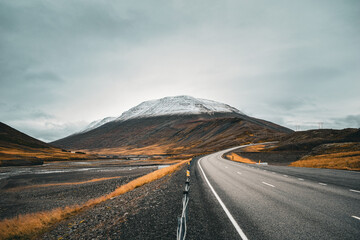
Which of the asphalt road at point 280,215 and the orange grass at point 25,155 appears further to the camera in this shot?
the orange grass at point 25,155

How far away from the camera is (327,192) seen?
873 centimetres

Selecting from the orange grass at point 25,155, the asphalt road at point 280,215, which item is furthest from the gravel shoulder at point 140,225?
the orange grass at point 25,155

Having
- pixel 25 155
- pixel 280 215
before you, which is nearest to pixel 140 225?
pixel 280 215

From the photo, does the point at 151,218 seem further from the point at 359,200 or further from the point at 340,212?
the point at 359,200

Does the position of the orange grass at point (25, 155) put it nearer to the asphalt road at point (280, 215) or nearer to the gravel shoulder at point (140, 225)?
the gravel shoulder at point (140, 225)

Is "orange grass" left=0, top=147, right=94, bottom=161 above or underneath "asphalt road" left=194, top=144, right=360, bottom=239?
underneath

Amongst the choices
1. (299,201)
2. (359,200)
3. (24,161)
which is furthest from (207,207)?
(24,161)

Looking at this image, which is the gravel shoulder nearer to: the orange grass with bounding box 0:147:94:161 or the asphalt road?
the asphalt road

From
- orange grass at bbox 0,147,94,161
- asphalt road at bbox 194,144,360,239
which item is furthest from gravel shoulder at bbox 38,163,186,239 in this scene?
orange grass at bbox 0,147,94,161

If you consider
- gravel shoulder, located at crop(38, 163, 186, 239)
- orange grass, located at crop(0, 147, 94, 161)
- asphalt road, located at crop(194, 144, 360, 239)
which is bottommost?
orange grass, located at crop(0, 147, 94, 161)

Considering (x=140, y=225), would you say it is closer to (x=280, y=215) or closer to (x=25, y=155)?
(x=280, y=215)

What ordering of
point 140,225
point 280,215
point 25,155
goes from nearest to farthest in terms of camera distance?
point 140,225, point 280,215, point 25,155

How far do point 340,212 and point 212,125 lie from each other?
177402 millimetres

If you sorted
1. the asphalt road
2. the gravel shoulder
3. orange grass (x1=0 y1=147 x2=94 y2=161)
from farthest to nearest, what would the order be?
orange grass (x1=0 y1=147 x2=94 y2=161) < the gravel shoulder < the asphalt road
